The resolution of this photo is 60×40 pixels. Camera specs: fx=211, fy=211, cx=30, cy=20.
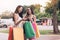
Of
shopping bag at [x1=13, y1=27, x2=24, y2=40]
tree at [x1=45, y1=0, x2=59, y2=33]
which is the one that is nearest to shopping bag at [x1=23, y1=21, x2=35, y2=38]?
shopping bag at [x1=13, y1=27, x2=24, y2=40]

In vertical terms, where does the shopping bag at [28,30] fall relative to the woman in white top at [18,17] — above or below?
below

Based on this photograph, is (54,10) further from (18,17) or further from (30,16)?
(18,17)

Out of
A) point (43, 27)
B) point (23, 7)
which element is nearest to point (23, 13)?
point (23, 7)

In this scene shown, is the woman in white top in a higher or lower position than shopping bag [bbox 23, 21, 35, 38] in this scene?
higher

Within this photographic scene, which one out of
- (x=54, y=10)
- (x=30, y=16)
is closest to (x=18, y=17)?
(x=30, y=16)

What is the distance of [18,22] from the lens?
185cm

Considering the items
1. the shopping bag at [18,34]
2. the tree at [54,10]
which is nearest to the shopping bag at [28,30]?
the shopping bag at [18,34]

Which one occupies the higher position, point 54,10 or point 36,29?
point 54,10

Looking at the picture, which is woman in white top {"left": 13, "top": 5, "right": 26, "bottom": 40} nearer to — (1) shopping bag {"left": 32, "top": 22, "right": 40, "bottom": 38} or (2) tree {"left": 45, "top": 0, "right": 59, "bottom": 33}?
(1) shopping bag {"left": 32, "top": 22, "right": 40, "bottom": 38}

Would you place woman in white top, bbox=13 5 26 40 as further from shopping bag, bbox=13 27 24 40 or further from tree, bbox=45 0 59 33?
tree, bbox=45 0 59 33

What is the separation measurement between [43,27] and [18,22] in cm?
23

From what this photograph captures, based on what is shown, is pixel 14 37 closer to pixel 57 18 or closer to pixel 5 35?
pixel 5 35

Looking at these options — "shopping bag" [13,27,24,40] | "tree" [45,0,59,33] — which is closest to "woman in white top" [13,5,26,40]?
"shopping bag" [13,27,24,40]

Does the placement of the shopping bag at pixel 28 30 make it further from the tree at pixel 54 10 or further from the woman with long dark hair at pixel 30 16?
the tree at pixel 54 10
